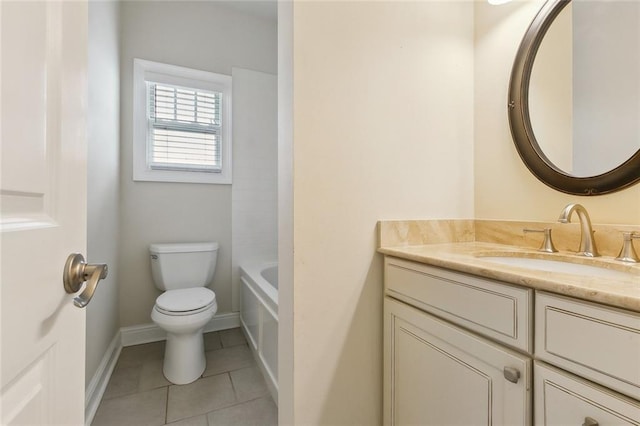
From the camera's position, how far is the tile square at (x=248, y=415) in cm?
139

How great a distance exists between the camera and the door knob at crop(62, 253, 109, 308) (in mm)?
462

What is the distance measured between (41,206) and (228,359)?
1827 millimetres

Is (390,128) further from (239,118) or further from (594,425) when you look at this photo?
(239,118)

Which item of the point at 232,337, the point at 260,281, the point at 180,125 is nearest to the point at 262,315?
the point at 260,281

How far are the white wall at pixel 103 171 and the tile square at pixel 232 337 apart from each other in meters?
0.73

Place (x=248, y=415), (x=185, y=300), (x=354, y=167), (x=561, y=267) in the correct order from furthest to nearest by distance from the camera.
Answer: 1. (x=185, y=300)
2. (x=248, y=415)
3. (x=354, y=167)
4. (x=561, y=267)

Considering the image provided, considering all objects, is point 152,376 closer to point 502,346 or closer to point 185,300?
point 185,300

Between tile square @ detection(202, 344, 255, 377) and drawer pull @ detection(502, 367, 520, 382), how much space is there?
1591 mm

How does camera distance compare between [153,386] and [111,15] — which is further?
[111,15]

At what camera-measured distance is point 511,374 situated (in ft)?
2.28

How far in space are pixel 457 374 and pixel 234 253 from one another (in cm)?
197

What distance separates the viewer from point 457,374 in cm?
84

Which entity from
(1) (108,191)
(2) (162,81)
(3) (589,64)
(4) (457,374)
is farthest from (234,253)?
(3) (589,64)

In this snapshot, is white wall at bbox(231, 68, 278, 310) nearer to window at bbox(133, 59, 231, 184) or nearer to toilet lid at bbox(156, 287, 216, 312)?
window at bbox(133, 59, 231, 184)
